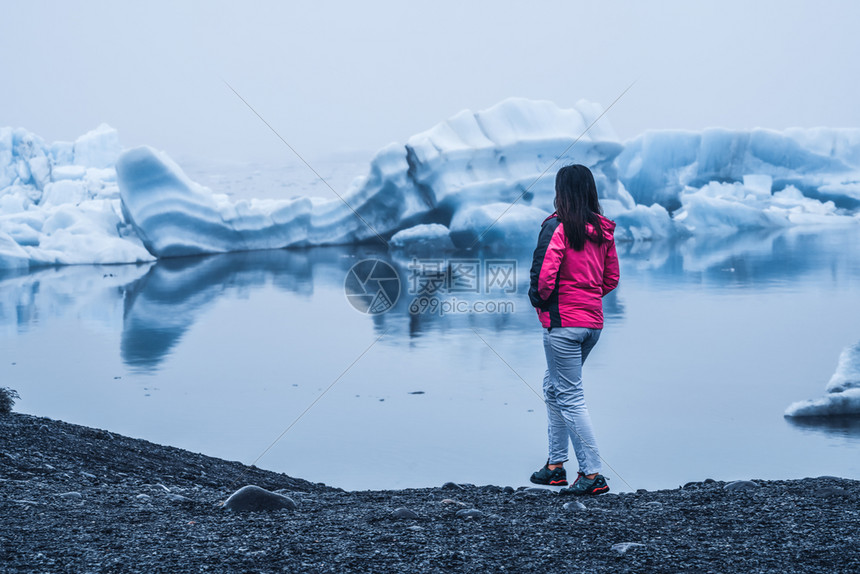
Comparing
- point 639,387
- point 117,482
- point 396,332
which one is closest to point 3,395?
point 117,482

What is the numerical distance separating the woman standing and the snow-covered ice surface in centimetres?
208

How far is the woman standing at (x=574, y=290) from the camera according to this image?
2.16m

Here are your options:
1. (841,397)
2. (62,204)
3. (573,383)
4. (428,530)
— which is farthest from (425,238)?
(428,530)

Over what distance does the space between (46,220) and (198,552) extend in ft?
48.8

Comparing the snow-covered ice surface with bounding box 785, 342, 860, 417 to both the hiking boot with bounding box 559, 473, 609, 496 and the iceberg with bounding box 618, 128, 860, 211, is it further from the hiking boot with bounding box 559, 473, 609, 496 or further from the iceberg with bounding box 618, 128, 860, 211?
the iceberg with bounding box 618, 128, 860, 211

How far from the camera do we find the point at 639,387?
4.75m

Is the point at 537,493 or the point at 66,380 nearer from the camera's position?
the point at 537,493

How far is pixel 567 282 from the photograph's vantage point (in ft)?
7.19

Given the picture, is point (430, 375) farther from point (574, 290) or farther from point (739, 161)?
point (739, 161)

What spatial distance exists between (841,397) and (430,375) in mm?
2328

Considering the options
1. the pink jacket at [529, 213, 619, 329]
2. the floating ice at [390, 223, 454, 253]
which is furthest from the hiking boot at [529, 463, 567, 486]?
the floating ice at [390, 223, 454, 253]

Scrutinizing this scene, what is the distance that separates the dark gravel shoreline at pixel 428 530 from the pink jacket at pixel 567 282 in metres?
0.48

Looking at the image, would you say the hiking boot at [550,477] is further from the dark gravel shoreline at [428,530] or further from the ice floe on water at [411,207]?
the ice floe on water at [411,207]

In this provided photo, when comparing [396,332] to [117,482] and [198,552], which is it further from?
[198,552]
